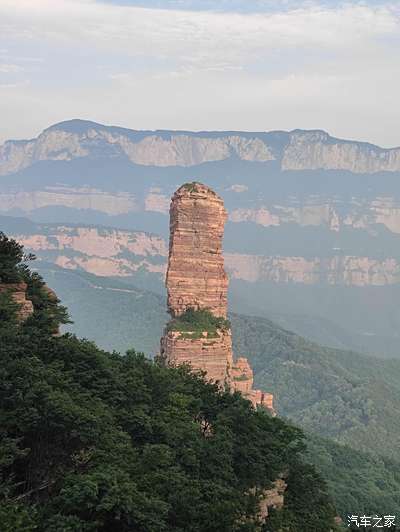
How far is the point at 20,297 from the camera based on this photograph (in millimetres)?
34688

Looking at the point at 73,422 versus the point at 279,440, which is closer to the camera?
the point at 73,422

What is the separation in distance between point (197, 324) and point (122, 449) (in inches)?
1408

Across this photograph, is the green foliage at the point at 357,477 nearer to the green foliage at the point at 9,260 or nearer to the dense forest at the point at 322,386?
the dense forest at the point at 322,386

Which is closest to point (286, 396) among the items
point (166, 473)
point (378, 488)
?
point (378, 488)

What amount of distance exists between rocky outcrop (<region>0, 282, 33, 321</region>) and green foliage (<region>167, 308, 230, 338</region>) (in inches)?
984

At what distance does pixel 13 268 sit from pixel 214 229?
94.3ft

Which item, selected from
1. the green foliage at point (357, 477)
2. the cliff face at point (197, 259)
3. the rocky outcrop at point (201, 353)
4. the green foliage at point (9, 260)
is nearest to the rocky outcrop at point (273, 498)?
the green foliage at point (9, 260)

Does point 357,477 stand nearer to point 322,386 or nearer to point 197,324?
point 197,324

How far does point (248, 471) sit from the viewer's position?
30188 mm

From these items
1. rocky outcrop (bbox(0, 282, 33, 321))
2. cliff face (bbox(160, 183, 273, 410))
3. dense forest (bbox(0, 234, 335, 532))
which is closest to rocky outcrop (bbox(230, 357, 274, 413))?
cliff face (bbox(160, 183, 273, 410))

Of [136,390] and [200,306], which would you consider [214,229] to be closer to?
[200,306]

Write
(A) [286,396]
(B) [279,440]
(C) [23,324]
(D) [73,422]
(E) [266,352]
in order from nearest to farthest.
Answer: (D) [73,422] → (C) [23,324] → (B) [279,440] → (A) [286,396] → (E) [266,352]

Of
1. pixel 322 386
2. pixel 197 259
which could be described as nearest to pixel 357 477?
pixel 197 259

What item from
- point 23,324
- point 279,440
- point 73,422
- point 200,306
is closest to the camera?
point 73,422
